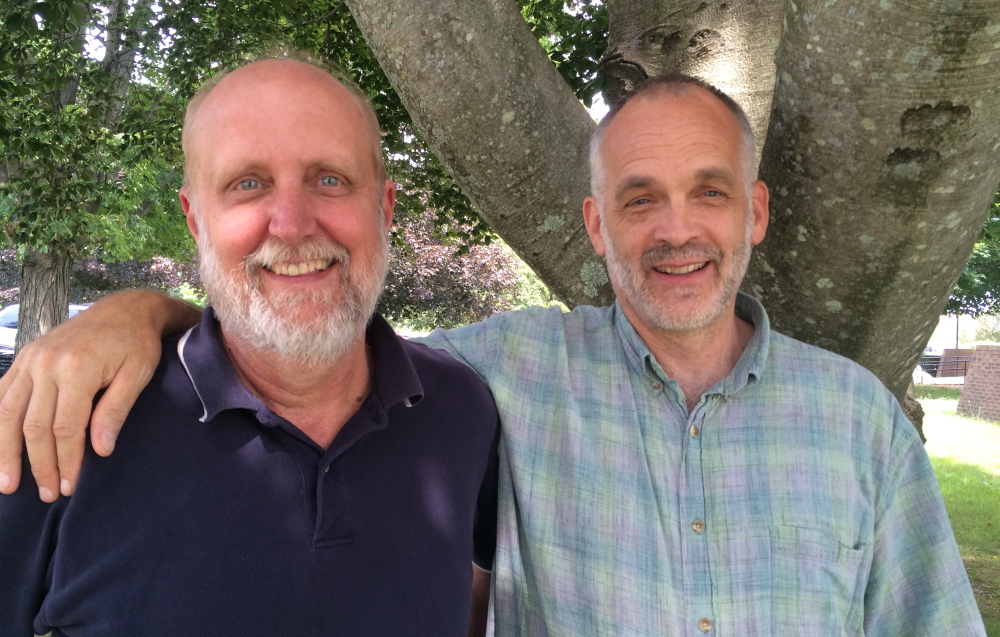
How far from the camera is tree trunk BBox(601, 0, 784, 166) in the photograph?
10.1ft

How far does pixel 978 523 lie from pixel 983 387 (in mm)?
9808

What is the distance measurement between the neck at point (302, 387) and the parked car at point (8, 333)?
1466 cm

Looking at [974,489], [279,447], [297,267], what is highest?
[297,267]

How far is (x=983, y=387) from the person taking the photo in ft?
53.5

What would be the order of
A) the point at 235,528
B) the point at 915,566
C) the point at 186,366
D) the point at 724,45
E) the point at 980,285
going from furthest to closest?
the point at 980,285, the point at 724,45, the point at 915,566, the point at 186,366, the point at 235,528

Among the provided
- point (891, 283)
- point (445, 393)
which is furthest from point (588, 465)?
point (891, 283)

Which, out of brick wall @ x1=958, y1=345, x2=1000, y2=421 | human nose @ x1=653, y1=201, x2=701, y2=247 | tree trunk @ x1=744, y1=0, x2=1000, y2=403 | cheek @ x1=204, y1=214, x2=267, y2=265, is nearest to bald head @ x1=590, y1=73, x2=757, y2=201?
tree trunk @ x1=744, y1=0, x2=1000, y2=403

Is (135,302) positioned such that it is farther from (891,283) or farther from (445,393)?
(891,283)

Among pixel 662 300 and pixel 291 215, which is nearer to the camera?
pixel 291 215

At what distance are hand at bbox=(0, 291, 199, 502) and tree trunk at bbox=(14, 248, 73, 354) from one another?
11341 millimetres

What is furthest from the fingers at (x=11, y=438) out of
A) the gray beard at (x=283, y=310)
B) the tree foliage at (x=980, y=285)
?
the tree foliage at (x=980, y=285)

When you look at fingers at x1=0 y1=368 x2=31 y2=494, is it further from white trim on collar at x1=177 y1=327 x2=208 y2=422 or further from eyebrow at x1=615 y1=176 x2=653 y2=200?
eyebrow at x1=615 y1=176 x2=653 y2=200

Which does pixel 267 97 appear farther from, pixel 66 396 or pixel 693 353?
pixel 693 353


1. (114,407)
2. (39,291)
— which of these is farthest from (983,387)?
(114,407)
